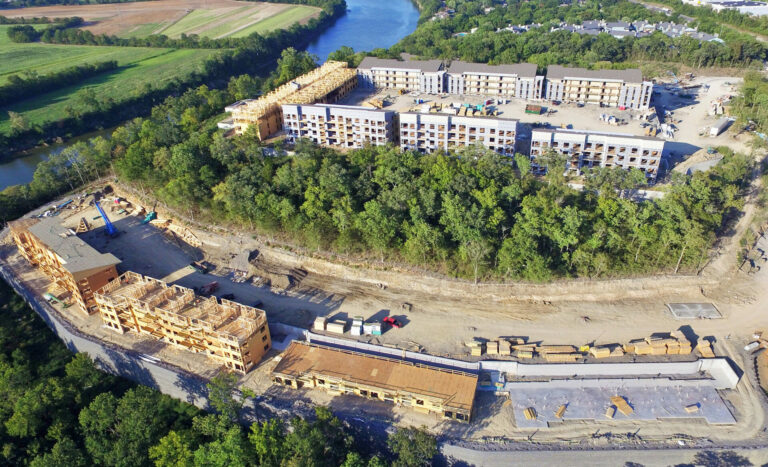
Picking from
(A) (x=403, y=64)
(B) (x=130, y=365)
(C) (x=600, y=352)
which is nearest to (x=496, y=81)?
(A) (x=403, y=64)

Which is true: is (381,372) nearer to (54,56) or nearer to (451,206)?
(451,206)

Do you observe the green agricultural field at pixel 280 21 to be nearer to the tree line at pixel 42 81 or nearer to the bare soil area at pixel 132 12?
the bare soil area at pixel 132 12

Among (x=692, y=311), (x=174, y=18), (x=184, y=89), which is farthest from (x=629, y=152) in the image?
(x=174, y=18)

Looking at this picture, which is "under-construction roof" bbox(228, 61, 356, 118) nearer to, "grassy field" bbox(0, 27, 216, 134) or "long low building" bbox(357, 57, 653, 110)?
"long low building" bbox(357, 57, 653, 110)

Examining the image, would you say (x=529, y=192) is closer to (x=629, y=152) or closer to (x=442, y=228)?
(x=442, y=228)

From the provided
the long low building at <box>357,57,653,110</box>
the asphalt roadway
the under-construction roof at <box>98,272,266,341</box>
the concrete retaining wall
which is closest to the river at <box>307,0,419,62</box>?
the long low building at <box>357,57,653,110</box>

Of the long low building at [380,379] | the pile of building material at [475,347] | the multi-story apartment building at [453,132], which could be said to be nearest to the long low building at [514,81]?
the multi-story apartment building at [453,132]

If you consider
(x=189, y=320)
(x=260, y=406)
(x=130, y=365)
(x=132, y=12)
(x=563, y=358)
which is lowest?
(x=260, y=406)
